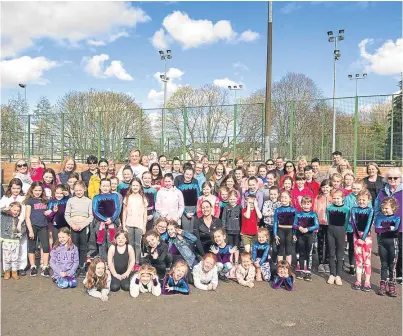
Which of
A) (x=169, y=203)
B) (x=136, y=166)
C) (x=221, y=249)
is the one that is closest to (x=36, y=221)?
(x=136, y=166)

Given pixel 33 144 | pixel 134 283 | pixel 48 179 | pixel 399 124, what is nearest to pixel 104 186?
pixel 48 179

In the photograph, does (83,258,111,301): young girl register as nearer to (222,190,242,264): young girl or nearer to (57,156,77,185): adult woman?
(222,190,242,264): young girl

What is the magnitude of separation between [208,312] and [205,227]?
1806mm

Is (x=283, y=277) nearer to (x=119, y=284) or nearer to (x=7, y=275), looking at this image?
(x=119, y=284)

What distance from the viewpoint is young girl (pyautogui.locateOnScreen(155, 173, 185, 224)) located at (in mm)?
6102

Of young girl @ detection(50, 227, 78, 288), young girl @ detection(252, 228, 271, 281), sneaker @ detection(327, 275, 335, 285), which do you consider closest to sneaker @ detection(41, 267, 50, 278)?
young girl @ detection(50, 227, 78, 288)

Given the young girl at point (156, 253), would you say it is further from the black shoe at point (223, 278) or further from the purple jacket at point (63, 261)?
the purple jacket at point (63, 261)

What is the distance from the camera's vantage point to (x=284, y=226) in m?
5.74

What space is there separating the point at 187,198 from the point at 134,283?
195cm

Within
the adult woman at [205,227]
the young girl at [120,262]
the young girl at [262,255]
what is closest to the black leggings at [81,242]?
the young girl at [120,262]

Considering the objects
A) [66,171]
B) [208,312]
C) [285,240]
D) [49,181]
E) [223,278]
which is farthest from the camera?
[66,171]

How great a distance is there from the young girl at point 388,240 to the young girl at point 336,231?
50 centimetres

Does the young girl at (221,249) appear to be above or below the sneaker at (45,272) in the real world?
above

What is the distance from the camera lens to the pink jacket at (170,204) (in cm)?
610
